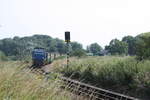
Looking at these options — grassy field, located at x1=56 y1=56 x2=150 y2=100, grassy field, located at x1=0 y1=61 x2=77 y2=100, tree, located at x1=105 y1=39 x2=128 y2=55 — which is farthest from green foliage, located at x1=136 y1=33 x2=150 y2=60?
tree, located at x1=105 y1=39 x2=128 y2=55

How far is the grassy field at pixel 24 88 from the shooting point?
4211mm

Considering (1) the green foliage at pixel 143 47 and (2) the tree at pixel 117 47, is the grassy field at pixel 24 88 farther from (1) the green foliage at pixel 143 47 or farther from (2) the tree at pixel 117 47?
(2) the tree at pixel 117 47

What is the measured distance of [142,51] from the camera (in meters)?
18.8

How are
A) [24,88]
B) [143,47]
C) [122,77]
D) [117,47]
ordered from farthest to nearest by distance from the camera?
[117,47]
[143,47]
[122,77]
[24,88]

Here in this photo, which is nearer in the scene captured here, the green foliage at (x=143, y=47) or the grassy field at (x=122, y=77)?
the grassy field at (x=122, y=77)

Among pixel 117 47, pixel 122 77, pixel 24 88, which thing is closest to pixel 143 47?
pixel 122 77

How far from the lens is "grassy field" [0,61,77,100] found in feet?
13.8

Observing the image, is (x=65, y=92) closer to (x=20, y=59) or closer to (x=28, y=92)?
(x=28, y=92)

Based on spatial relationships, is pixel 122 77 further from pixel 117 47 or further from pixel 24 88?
pixel 117 47

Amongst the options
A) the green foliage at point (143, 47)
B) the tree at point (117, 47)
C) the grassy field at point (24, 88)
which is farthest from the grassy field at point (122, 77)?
the tree at point (117, 47)

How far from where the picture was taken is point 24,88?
174 inches

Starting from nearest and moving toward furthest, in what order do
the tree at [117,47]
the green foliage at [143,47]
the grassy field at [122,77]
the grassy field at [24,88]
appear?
the grassy field at [24,88]
the grassy field at [122,77]
the green foliage at [143,47]
the tree at [117,47]

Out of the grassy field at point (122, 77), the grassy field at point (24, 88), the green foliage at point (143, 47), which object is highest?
the green foliage at point (143, 47)

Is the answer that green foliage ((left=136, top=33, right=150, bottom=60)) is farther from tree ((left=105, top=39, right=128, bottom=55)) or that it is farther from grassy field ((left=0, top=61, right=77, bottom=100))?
tree ((left=105, top=39, right=128, bottom=55))
